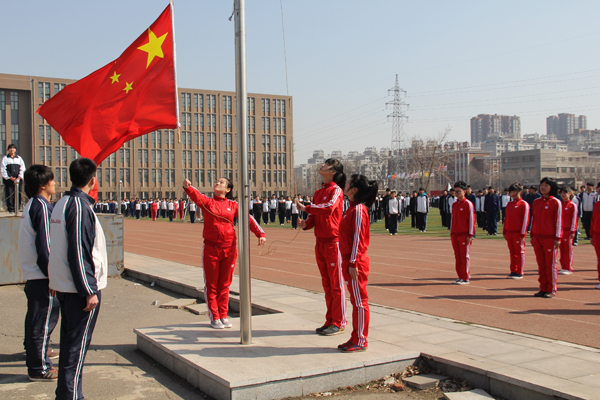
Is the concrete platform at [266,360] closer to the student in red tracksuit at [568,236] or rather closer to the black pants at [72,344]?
the black pants at [72,344]

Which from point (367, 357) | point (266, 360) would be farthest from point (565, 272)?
point (266, 360)

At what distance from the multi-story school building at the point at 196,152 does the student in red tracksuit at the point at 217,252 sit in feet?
259

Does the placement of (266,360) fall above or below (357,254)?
below

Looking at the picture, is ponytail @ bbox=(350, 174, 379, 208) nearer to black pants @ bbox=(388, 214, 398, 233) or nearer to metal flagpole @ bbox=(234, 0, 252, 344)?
metal flagpole @ bbox=(234, 0, 252, 344)

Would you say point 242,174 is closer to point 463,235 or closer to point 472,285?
point 463,235

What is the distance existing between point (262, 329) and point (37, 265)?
8.39ft

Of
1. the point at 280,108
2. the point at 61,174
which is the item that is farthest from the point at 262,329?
the point at 280,108

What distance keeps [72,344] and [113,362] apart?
6.05 ft

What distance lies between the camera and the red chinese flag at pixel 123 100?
664 centimetres

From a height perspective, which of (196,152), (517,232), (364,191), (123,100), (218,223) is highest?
(196,152)

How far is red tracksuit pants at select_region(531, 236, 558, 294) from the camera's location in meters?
8.79

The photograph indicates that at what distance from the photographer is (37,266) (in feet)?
17.1

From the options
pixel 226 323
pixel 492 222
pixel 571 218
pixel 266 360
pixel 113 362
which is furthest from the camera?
pixel 492 222

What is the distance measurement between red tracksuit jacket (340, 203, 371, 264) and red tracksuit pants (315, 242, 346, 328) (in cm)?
42
